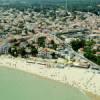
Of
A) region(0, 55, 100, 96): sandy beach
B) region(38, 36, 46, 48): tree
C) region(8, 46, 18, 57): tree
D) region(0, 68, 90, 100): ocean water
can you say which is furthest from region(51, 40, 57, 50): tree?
region(0, 68, 90, 100): ocean water

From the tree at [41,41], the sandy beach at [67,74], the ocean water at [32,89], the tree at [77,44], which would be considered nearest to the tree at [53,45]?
the tree at [41,41]

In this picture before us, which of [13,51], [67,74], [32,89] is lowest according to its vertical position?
[32,89]

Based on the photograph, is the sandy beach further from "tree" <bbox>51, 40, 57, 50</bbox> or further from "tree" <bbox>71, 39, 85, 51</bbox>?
"tree" <bbox>71, 39, 85, 51</bbox>

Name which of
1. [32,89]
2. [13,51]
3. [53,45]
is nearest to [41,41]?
[53,45]

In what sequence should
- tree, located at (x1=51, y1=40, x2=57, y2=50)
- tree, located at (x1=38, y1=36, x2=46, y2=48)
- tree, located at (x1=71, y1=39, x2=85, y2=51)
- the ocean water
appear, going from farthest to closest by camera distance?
tree, located at (x1=38, y1=36, x2=46, y2=48) < tree, located at (x1=51, y1=40, x2=57, y2=50) < tree, located at (x1=71, y1=39, x2=85, y2=51) < the ocean water

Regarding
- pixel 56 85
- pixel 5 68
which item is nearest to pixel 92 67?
pixel 56 85

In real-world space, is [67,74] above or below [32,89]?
above

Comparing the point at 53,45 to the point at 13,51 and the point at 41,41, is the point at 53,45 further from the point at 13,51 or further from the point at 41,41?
the point at 13,51

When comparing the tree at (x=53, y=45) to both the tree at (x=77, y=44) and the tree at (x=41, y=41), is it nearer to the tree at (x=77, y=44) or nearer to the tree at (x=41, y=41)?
the tree at (x=41, y=41)
